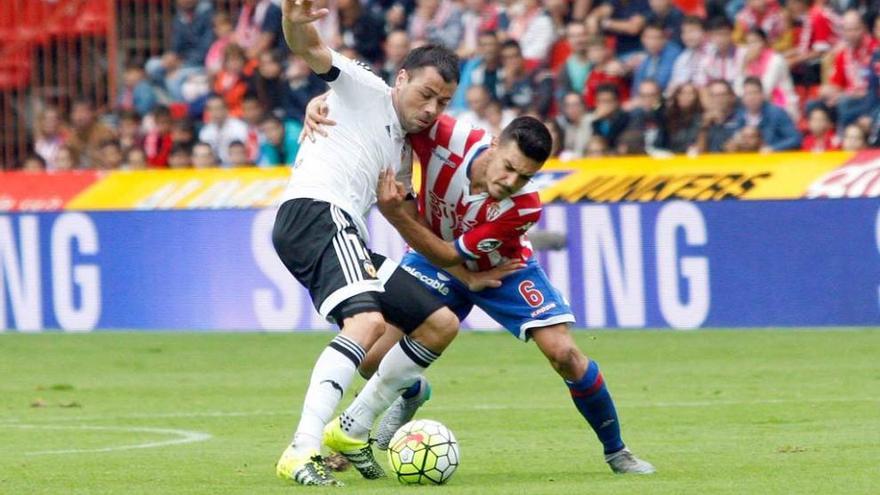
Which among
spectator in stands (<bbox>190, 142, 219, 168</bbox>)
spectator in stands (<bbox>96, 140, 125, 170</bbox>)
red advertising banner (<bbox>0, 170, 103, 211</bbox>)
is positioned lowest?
spectator in stands (<bbox>96, 140, 125, 170</bbox>)

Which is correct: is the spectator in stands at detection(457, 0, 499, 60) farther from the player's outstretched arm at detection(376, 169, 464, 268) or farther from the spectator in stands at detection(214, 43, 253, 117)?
the player's outstretched arm at detection(376, 169, 464, 268)

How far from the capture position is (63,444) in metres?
9.89

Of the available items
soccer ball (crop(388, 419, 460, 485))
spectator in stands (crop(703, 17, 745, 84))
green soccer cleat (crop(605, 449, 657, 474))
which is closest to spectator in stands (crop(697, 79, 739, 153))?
spectator in stands (crop(703, 17, 745, 84))

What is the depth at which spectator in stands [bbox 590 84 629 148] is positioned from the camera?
18.7 m

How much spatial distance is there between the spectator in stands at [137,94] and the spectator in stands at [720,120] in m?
8.36

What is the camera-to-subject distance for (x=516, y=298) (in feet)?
27.9

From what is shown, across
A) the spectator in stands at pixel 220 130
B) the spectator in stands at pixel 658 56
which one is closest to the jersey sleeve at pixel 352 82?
the spectator in stands at pixel 658 56

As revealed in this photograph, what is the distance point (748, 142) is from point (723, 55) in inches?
68.4

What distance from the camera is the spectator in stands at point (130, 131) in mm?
22141

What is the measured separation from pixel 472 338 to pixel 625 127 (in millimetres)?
3213

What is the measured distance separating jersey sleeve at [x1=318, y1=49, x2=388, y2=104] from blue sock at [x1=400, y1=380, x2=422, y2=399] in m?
1.45

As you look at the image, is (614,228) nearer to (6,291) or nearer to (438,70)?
(6,291)

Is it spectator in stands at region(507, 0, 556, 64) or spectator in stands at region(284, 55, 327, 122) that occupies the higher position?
spectator in stands at region(507, 0, 556, 64)

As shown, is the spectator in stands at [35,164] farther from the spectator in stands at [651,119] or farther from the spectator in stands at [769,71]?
the spectator in stands at [769,71]
